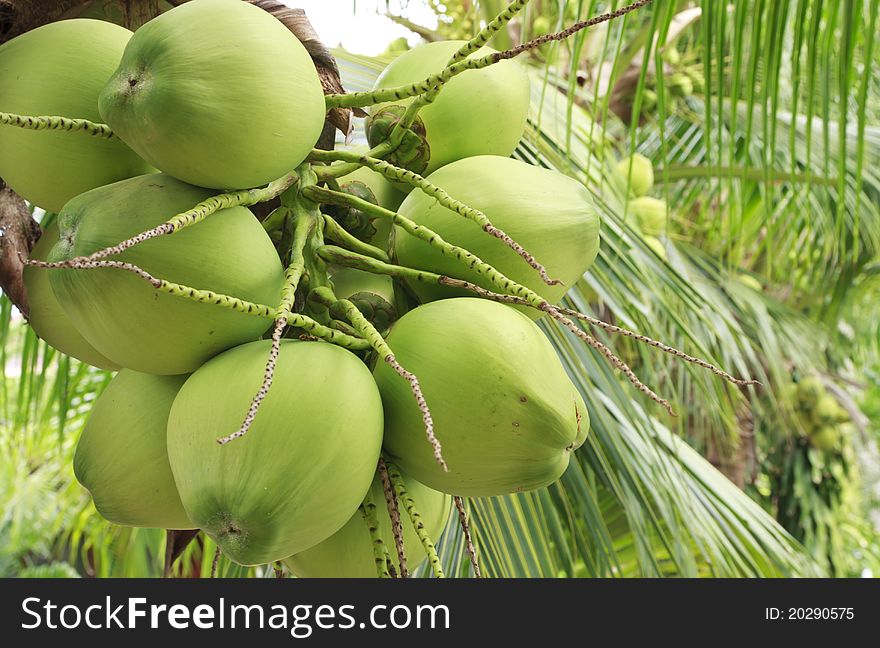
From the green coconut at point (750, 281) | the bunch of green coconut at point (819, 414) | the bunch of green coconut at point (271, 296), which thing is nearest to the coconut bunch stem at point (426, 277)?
the bunch of green coconut at point (271, 296)

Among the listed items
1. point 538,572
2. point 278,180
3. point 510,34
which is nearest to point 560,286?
point 278,180

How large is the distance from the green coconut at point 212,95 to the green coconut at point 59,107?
8 cm

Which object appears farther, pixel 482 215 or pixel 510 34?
pixel 510 34

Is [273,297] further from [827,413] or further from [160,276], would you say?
[827,413]

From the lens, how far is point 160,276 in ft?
1.89

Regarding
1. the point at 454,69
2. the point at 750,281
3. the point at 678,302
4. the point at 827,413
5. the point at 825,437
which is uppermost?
the point at 454,69

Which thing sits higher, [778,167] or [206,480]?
[206,480]

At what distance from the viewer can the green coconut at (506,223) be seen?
2.12 feet

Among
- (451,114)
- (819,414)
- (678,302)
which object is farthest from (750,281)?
(451,114)

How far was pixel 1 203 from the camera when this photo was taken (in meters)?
0.74

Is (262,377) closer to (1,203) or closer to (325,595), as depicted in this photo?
(325,595)

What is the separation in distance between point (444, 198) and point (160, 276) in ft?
0.69

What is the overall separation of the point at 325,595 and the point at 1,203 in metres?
0.46

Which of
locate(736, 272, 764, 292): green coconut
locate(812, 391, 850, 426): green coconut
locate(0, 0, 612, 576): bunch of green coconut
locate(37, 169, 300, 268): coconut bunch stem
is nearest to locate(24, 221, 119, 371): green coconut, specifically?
locate(0, 0, 612, 576): bunch of green coconut
